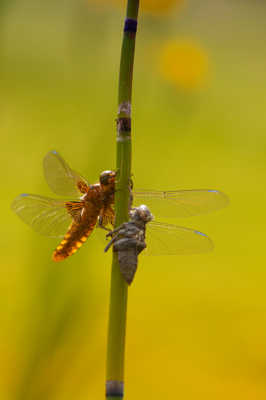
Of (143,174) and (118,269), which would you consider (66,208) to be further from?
(143,174)

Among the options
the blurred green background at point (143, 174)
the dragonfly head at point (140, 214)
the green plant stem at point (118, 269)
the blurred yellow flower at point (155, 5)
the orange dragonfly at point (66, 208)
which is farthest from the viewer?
the blurred yellow flower at point (155, 5)

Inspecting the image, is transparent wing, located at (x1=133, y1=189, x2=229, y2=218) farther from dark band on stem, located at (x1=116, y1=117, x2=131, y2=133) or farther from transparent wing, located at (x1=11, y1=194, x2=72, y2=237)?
dark band on stem, located at (x1=116, y1=117, x2=131, y2=133)

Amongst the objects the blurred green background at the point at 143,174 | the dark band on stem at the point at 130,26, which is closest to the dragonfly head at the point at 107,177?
the dark band on stem at the point at 130,26

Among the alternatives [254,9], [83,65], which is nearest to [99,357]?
[83,65]

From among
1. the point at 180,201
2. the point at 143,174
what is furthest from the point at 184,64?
the point at 180,201

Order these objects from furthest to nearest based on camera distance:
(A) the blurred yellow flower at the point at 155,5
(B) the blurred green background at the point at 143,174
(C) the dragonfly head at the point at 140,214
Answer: (A) the blurred yellow flower at the point at 155,5 < (B) the blurred green background at the point at 143,174 < (C) the dragonfly head at the point at 140,214

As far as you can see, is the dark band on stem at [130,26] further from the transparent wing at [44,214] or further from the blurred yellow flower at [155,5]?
the blurred yellow flower at [155,5]
